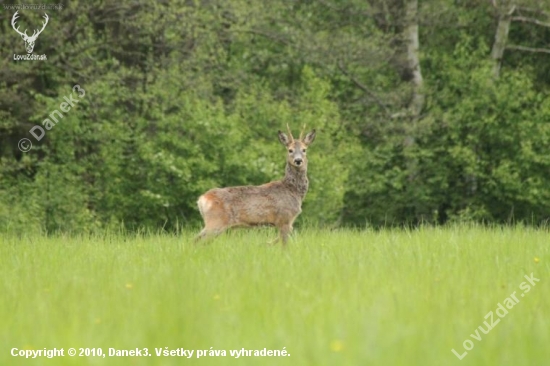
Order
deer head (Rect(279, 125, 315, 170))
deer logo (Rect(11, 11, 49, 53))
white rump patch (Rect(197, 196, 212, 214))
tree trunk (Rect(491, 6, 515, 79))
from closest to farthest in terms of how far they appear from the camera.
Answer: white rump patch (Rect(197, 196, 212, 214)) < deer head (Rect(279, 125, 315, 170)) < deer logo (Rect(11, 11, 49, 53)) < tree trunk (Rect(491, 6, 515, 79))

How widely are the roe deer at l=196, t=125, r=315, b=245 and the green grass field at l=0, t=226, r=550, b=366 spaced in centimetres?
29

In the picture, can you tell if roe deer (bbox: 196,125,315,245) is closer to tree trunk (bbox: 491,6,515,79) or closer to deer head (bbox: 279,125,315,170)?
deer head (bbox: 279,125,315,170)

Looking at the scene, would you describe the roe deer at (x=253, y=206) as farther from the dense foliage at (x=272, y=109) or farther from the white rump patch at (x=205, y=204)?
the dense foliage at (x=272, y=109)

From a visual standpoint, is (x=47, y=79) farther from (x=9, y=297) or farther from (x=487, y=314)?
(x=487, y=314)

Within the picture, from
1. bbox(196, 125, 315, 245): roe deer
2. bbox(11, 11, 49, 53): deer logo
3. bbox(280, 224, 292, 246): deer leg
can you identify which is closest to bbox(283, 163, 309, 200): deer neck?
bbox(196, 125, 315, 245): roe deer

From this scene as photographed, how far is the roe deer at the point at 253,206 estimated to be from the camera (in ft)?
37.5

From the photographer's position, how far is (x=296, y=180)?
1257 cm

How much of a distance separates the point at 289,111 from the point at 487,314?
17204 millimetres

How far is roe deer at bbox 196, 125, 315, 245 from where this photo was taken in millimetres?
11422

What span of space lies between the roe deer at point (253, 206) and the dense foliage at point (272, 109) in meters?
7.69

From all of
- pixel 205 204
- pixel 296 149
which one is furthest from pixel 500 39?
pixel 205 204

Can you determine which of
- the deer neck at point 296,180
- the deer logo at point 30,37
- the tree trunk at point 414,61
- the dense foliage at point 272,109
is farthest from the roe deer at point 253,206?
the tree trunk at point 414,61

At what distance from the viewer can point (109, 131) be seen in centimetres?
2108

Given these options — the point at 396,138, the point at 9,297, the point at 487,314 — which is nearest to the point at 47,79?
the point at 396,138
